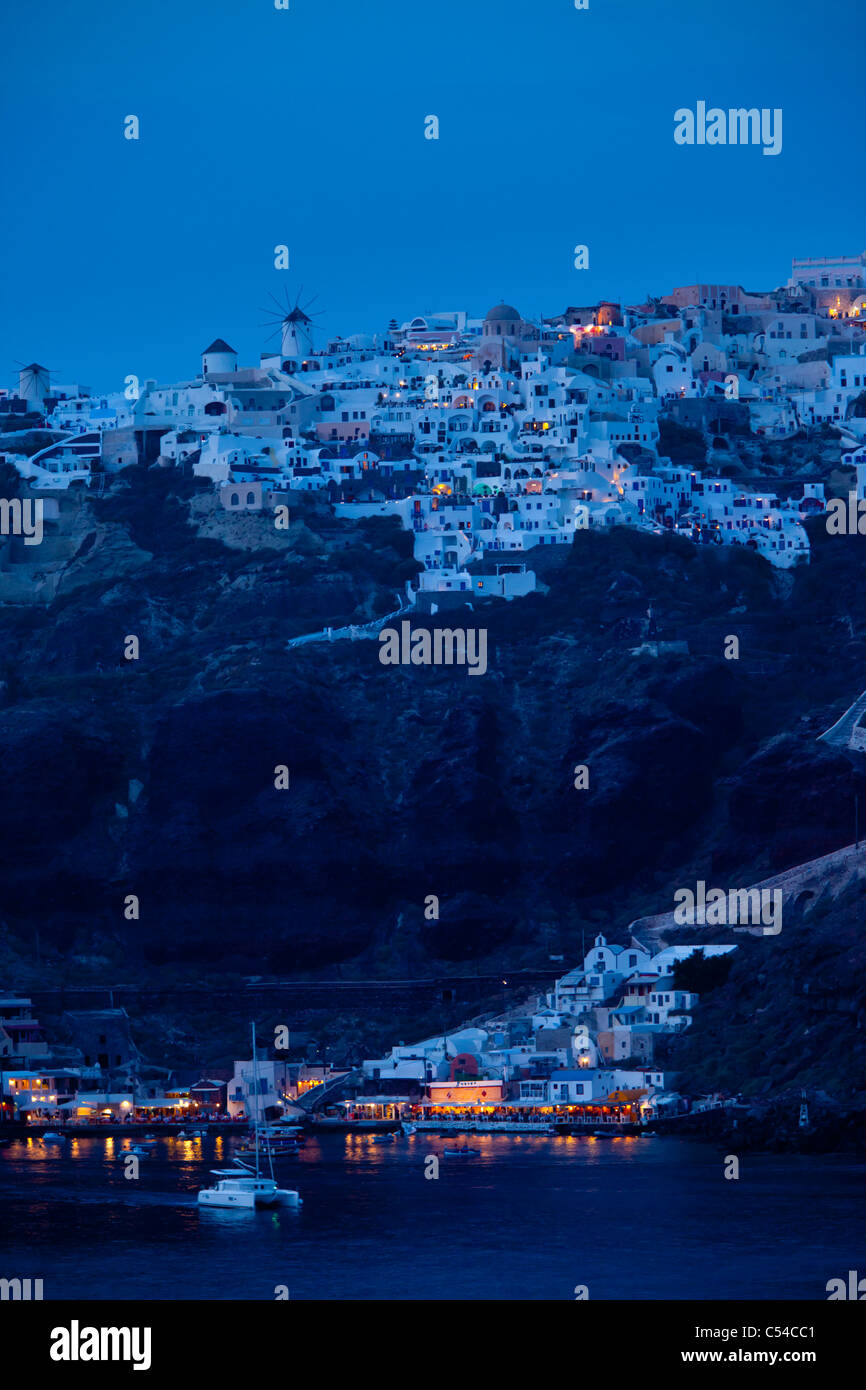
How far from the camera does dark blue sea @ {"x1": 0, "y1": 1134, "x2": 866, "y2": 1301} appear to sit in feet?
214

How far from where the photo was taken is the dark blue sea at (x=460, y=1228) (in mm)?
65188

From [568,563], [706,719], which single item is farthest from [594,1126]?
[568,563]

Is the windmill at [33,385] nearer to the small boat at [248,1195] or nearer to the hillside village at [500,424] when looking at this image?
the hillside village at [500,424]

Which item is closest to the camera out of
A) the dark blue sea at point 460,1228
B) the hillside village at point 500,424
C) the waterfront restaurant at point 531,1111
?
the dark blue sea at point 460,1228

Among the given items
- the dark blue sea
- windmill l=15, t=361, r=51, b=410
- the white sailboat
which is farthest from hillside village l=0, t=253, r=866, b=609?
the white sailboat

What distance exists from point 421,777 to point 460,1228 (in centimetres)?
4876

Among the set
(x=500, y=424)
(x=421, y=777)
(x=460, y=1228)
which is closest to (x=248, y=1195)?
(x=460, y=1228)

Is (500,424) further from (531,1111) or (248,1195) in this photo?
(248,1195)

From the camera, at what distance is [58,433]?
154m

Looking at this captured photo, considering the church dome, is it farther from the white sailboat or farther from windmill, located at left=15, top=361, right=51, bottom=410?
the white sailboat

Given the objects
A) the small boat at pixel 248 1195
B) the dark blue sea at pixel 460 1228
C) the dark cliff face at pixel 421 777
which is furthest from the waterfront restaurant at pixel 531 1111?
the small boat at pixel 248 1195

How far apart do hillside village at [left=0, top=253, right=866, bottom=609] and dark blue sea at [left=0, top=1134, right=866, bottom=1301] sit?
46960 mm

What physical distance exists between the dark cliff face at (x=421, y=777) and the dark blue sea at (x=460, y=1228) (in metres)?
23.4
